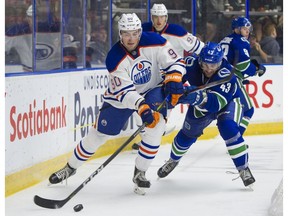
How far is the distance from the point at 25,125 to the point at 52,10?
129 centimetres

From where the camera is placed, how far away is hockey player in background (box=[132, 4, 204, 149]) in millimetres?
6577

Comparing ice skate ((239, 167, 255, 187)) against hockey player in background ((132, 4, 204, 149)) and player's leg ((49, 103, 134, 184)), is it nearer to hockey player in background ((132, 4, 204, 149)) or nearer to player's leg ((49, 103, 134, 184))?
player's leg ((49, 103, 134, 184))

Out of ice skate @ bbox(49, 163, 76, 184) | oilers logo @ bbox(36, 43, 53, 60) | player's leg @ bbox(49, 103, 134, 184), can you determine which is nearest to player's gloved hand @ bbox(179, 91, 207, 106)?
player's leg @ bbox(49, 103, 134, 184)

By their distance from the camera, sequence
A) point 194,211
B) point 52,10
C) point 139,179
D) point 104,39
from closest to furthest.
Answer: point 194,211 → point 139,179 → point 52,10 → point 104,39

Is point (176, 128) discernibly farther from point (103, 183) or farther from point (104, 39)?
point (103, 183)

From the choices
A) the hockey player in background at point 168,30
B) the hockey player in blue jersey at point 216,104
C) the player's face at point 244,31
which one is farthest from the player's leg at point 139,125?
the hockey player in blue jersey at point 216,104

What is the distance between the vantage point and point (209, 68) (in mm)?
5340

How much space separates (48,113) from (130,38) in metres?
1.05

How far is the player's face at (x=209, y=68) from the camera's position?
5.32 metres

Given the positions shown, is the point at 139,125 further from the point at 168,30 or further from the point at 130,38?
the point at 130,38

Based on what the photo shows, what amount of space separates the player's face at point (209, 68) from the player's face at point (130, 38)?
0.47m

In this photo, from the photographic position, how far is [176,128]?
8.22 metres

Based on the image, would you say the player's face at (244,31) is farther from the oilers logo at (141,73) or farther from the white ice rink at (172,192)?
the oilers logo at (141,73)
